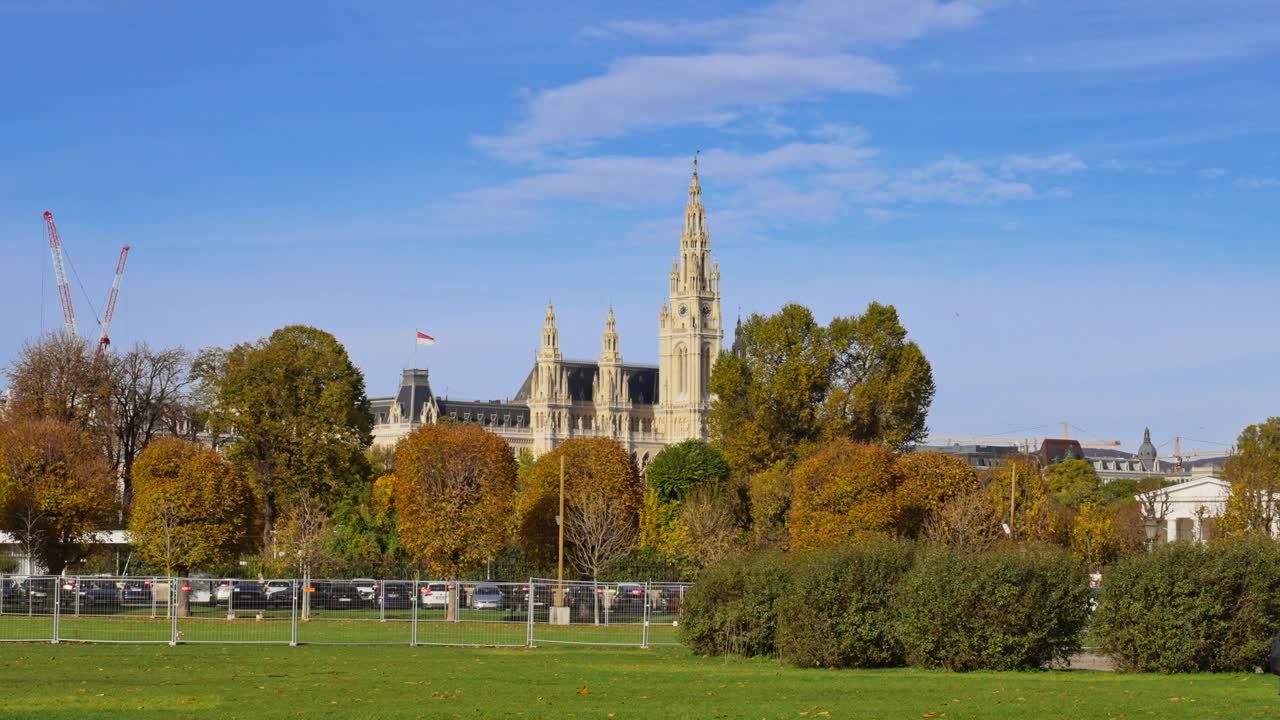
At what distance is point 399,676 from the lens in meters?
28.0

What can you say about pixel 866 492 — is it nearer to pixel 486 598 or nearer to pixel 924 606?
→ pixel 486 598

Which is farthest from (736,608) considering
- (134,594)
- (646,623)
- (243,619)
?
(134,594)

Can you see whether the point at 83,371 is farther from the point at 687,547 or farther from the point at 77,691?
the point at 77,691

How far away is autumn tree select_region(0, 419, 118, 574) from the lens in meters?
61.7

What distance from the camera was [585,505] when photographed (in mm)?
68875

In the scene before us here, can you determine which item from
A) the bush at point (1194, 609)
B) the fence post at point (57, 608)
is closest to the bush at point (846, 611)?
the bush at point (1194, 609)

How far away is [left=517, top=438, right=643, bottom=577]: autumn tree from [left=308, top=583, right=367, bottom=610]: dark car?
22.5m

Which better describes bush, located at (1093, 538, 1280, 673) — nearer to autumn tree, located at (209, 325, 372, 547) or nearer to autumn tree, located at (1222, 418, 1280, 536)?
autumn tree, located at (1222, 418, 1280, 536)

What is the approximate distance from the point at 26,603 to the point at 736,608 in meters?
17.4

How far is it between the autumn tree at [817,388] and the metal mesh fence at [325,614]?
35030 mm

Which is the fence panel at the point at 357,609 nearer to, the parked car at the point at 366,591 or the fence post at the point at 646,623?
the parked car at the point at 366,591

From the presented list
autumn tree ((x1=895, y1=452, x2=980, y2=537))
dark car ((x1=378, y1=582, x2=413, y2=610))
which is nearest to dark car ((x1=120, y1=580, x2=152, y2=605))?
dark car ((x1=378, y1=582, x2=413, y2=610))

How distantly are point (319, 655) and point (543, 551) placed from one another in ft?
114

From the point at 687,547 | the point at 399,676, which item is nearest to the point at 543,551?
the point at 687,547
